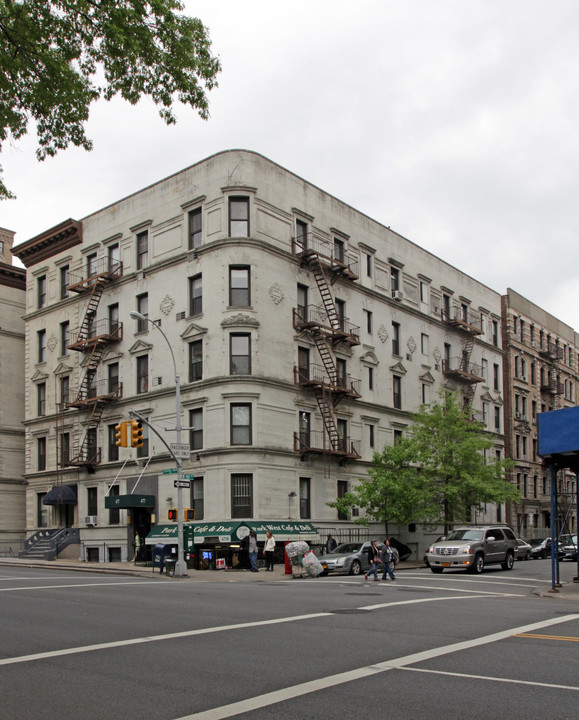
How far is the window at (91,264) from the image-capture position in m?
45.1

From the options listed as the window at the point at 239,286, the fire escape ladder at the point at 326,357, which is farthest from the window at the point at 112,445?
the fire escape ladder at the point at 326,357

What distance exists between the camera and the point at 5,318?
5291 cm

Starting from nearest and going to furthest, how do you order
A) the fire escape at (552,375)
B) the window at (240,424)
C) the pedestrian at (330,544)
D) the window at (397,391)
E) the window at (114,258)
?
1. the window at (240,424)
2. the pedestrian at (330,544)
3. the window at (114,258)
4. the window at (397,391)
5. the fire escape at (552,375)

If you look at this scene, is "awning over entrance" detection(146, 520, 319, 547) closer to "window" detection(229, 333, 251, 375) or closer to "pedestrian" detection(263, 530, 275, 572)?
"pedestrian" detection(263, 530, 275, 572)

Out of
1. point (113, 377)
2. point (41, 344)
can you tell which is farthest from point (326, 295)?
point (41, 344)

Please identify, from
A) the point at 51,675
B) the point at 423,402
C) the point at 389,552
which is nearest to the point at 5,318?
the point at 423,402

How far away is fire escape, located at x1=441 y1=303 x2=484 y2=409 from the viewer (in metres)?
52.7

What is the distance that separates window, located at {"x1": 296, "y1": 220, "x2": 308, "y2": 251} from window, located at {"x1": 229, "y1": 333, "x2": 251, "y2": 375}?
638 centimetres

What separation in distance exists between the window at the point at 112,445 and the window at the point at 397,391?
16.5 m

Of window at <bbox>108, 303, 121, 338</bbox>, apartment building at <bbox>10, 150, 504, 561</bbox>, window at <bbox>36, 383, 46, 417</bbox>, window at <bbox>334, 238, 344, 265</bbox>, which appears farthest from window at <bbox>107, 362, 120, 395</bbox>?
window at <bbox>334, 238, 344, 265</bbox>

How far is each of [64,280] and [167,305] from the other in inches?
433

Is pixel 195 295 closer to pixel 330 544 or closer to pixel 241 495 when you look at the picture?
pixel 241 495

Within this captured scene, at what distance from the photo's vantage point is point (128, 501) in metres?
37.2

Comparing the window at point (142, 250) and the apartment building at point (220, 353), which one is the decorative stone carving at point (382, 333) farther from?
the window at point (142, 250)
